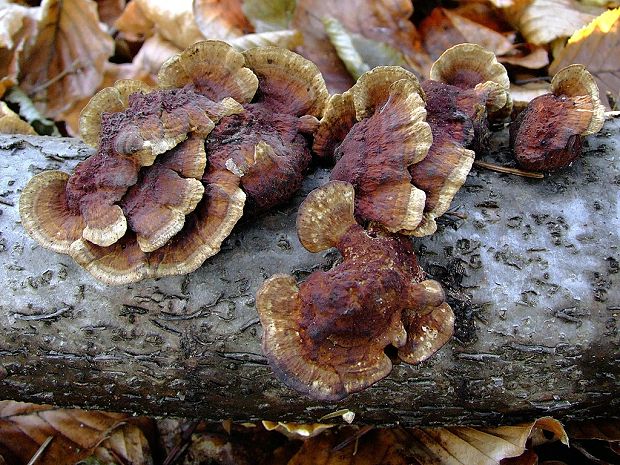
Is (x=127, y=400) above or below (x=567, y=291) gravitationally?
below

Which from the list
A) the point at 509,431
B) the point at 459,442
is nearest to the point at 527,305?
the point at 509,431

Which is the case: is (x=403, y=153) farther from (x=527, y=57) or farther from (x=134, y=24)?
(x=134, y=24)

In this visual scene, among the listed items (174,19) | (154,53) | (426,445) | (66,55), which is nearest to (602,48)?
(426,445)

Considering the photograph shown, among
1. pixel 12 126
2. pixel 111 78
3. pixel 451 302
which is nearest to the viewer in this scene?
pixel 451 302

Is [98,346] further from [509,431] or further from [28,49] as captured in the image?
[28,49]

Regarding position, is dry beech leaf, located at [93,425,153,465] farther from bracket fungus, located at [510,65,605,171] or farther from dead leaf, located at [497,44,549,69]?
dead leaf, located at [497,44,549,69]

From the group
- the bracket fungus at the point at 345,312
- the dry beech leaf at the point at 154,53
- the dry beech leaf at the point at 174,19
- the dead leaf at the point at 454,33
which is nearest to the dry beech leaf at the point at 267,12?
the dry beech leaf at the point at 174,19

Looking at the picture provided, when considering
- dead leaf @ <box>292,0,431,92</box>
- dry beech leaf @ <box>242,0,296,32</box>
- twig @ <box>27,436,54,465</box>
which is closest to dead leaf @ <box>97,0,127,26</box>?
dry beech leaf @ <box>242,0,296,32</box>
